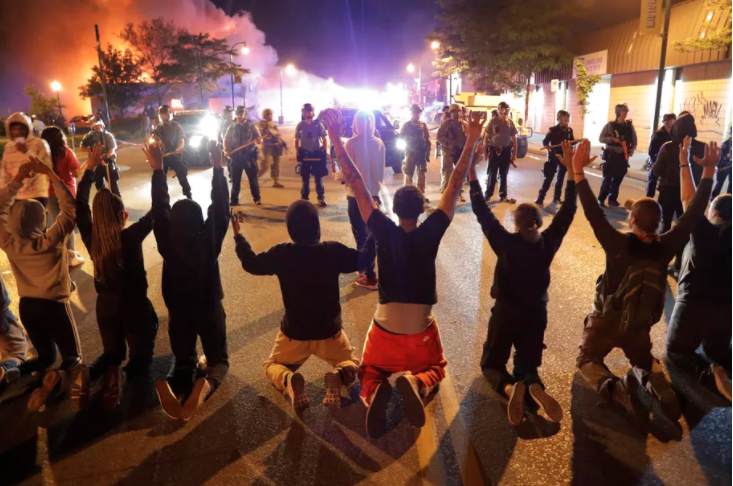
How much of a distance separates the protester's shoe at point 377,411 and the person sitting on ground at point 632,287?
4.73ft

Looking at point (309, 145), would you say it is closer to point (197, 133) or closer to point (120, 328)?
point (120, 328)

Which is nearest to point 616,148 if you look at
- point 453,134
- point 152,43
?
point 453,134

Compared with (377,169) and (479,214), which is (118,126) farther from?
(479,214)

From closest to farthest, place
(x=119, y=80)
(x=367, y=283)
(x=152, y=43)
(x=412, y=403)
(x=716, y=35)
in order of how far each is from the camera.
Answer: (x=412, y=403)
(x=367, y=283)
(x=716, y=35)
(x=119, y=80)
(x=152, y=43)

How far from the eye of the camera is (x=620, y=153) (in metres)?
9.62

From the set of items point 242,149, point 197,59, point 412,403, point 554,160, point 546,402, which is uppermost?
point 197,59

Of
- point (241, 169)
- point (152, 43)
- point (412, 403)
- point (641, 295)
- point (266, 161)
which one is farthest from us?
point (152, 43)

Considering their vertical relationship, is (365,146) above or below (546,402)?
above

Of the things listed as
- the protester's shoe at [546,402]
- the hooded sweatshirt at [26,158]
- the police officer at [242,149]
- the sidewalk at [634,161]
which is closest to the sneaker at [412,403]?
the protester's shoe at [546,402]

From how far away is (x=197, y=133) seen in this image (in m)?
19.3

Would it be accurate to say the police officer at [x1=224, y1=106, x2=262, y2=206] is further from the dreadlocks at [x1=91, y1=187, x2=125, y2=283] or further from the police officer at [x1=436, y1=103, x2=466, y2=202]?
the dreadlocks at [x1=91, y1=187, x2=125, y2=283]

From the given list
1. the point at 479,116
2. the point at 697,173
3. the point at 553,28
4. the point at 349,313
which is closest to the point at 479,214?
the point at 479,116

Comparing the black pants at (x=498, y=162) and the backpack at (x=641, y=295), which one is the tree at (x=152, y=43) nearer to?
the black pants at (x=498, y=162)

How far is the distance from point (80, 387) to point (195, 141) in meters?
16.3
